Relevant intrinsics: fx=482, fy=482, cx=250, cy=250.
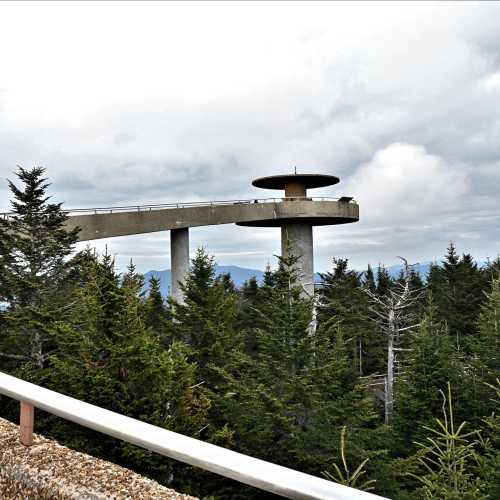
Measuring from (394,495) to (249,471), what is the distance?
50.3 ft

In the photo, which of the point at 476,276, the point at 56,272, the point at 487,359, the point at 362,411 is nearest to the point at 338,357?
the point at 362,411

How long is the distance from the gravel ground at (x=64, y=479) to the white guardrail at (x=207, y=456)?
516mm

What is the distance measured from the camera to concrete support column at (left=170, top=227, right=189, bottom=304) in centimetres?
2708

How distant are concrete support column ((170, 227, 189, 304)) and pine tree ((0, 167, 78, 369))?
7670 millimetres

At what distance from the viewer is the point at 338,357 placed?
17.4 metres

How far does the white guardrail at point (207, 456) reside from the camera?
1.79m

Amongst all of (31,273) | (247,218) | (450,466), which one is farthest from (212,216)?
(450,466)

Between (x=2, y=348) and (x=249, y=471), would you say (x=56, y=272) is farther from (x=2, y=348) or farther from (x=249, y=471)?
(x=249, y=471)

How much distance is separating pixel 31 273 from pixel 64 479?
17404 millimetres

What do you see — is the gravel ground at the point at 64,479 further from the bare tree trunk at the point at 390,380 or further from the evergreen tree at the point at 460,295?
the evergreen tree at the point at 460,295

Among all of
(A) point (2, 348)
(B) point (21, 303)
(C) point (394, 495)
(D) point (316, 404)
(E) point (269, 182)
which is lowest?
(C) point (394, 495)

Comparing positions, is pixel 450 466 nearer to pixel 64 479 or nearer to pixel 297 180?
pixel 64 479

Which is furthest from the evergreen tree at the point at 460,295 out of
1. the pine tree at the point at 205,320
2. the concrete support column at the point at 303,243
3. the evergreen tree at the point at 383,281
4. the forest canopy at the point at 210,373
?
the pine tree at the point at 205,320

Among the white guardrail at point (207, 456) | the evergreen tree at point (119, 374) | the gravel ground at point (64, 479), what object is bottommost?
the evergreen tree at point (119, 374)
